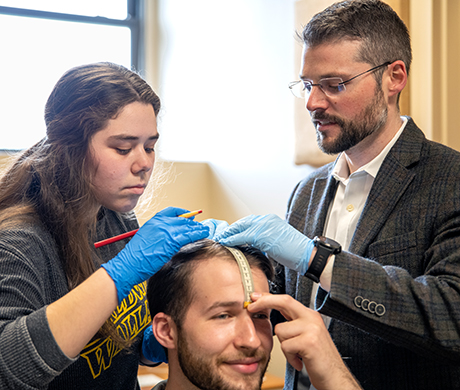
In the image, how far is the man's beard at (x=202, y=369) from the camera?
1.34m

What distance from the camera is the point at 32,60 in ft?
14.1

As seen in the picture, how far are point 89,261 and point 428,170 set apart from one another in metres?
1.10

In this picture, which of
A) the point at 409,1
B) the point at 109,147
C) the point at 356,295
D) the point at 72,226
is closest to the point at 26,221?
the point at 72,226

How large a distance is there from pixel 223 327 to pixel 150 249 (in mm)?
285

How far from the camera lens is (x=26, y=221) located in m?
1.48

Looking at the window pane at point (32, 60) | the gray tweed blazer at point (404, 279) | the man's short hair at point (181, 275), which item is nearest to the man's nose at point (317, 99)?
the gray tweed blazer at point (404, 279)

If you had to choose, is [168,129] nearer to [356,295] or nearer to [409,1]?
[409,1]

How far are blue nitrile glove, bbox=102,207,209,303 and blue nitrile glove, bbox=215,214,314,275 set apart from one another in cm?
12

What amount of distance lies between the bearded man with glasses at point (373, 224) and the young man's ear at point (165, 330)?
0.91 ft

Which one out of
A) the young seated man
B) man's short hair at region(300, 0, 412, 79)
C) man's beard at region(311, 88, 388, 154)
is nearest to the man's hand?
the young seated man

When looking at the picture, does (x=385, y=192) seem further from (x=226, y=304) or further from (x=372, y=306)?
(x=226, y=304)

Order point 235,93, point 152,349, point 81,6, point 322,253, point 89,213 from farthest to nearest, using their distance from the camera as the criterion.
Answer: point 81,6, point 235,93, point 152,349, point 89,213, point 322,253

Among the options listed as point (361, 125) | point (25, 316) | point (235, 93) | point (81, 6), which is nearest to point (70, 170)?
point (25, 316)

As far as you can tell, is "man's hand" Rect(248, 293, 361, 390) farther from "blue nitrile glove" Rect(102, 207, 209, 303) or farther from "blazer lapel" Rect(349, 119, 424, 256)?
"blazer lapel" Rect(349, 119, 424, 256)
